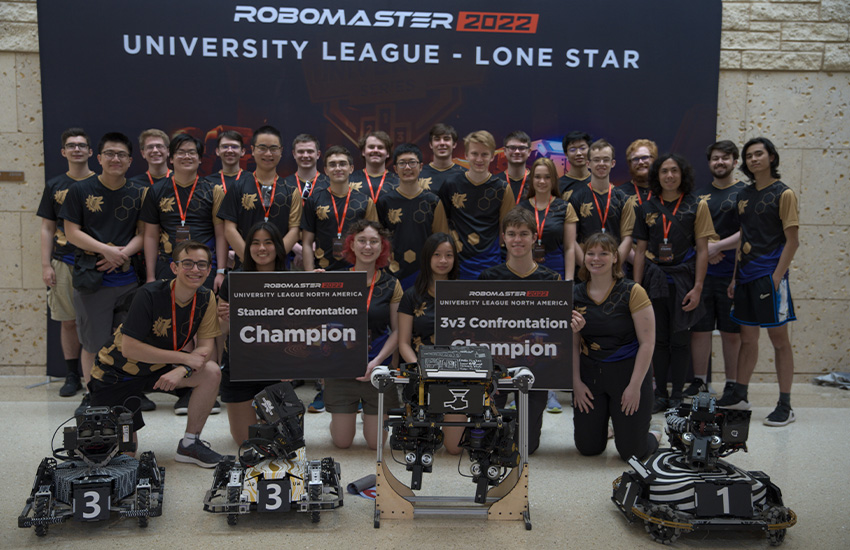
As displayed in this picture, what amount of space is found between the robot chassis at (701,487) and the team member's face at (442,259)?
4.73ft

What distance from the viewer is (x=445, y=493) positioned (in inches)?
144

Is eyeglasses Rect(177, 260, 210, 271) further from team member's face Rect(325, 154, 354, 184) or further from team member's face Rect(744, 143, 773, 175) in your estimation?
team member's face Rect(744, 143, 773, 175)

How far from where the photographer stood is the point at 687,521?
3021 millimetres

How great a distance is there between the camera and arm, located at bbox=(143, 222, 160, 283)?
500 cm

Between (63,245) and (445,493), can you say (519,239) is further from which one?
(63,245)

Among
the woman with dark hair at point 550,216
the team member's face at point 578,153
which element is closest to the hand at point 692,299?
the woman with dark hair at point 550,216

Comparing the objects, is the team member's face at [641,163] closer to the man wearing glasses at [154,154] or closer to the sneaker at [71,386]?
the man wearing glasses at [154,154]

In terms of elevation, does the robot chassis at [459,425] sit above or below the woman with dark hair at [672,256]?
below

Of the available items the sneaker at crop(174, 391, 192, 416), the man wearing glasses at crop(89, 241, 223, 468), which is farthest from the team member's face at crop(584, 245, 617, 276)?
the sneaker at crop(174, 391, 192, 416)

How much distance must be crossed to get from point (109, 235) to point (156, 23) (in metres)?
1.83

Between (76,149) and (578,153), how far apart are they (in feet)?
A: 11.9

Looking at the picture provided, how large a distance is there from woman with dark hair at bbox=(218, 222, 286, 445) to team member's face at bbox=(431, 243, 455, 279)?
89 centimetres

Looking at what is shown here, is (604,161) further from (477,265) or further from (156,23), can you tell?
(156,23)

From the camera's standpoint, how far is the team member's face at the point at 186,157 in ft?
16.3
